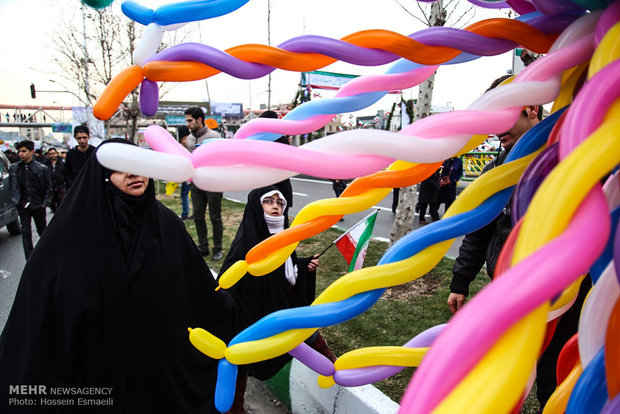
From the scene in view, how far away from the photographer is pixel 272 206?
3.14 m

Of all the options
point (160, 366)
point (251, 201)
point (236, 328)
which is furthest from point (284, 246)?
point (251, 201)

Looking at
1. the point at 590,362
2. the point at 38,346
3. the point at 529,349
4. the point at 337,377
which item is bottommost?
the point at 38,346

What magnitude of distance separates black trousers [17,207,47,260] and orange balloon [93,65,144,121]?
705 cm

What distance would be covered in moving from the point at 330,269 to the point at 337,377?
15.2ft

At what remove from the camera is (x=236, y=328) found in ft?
8.68

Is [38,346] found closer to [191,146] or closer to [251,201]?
[251,201]

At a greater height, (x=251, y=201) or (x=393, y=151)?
(x=393, y=151)

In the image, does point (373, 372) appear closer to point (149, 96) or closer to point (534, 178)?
point (534, 178)

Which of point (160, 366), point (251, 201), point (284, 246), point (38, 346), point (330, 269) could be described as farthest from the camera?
point (330, 269)

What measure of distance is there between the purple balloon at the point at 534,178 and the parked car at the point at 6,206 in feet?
33.4

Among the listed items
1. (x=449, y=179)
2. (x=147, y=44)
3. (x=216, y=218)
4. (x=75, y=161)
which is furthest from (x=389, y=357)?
(x=449, y=179)

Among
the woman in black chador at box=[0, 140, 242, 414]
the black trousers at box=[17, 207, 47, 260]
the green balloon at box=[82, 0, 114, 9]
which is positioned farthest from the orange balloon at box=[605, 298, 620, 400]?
the black trousers at box=[17, 207, 47, 260]

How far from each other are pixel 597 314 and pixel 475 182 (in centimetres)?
35

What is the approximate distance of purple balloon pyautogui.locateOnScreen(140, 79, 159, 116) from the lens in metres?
0.79
